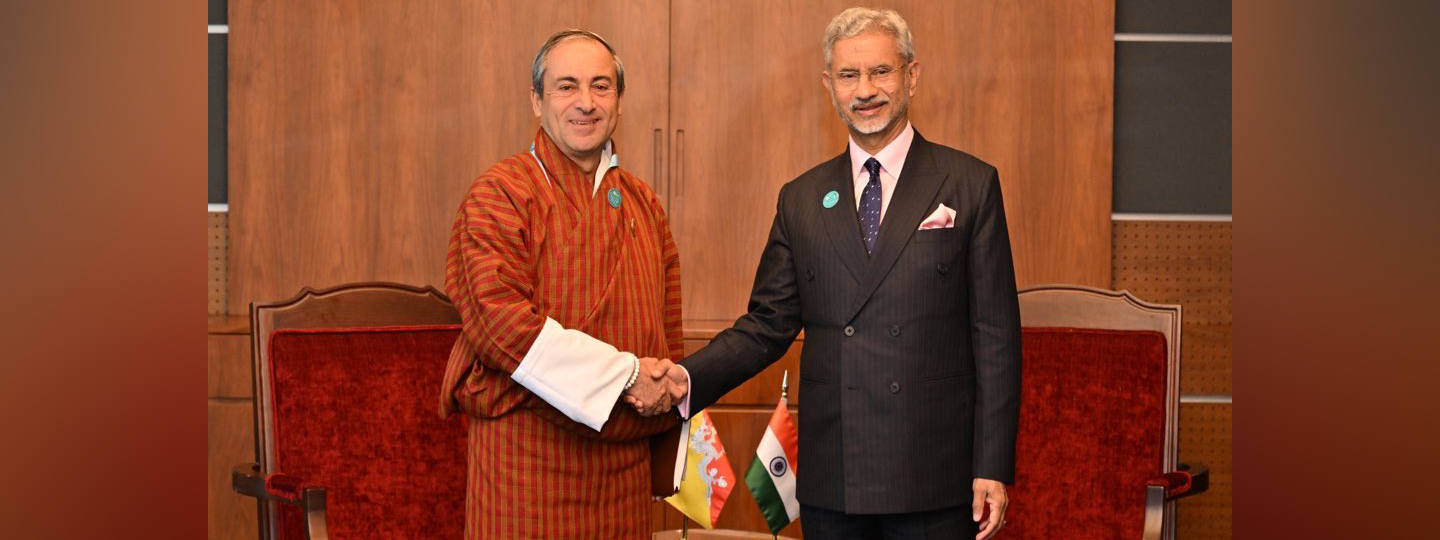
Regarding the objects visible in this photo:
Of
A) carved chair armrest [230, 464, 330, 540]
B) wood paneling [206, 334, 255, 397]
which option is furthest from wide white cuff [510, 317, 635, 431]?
wood paneling [206, 334, 255, 397]

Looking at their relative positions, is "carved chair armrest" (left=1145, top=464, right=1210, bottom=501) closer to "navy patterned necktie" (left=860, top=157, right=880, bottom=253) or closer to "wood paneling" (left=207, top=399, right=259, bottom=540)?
"navy patterned necktie" (left=860, top=157, right=880, bottom=253)

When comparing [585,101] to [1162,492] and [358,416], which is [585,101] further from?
[1162,492]

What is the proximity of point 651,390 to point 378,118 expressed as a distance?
185 centimetres

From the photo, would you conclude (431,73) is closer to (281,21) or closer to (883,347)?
(281,21)

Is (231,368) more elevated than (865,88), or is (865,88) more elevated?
(865,88)

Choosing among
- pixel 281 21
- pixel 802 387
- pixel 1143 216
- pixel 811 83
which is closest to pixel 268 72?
pixel 281 21

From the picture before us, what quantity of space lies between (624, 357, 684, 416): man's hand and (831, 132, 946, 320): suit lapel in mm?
345

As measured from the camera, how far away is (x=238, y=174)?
3.43 m

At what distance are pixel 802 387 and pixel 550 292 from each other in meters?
0.47

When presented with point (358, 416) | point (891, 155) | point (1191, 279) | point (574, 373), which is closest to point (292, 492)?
point (358, 416)

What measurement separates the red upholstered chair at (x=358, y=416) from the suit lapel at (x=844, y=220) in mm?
1122

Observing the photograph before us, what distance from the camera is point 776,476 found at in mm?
2320

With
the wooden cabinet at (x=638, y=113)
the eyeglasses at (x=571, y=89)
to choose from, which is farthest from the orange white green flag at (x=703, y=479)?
the eyeglasses at (x=571, y=89)

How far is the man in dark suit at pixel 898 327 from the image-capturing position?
6.13ft
